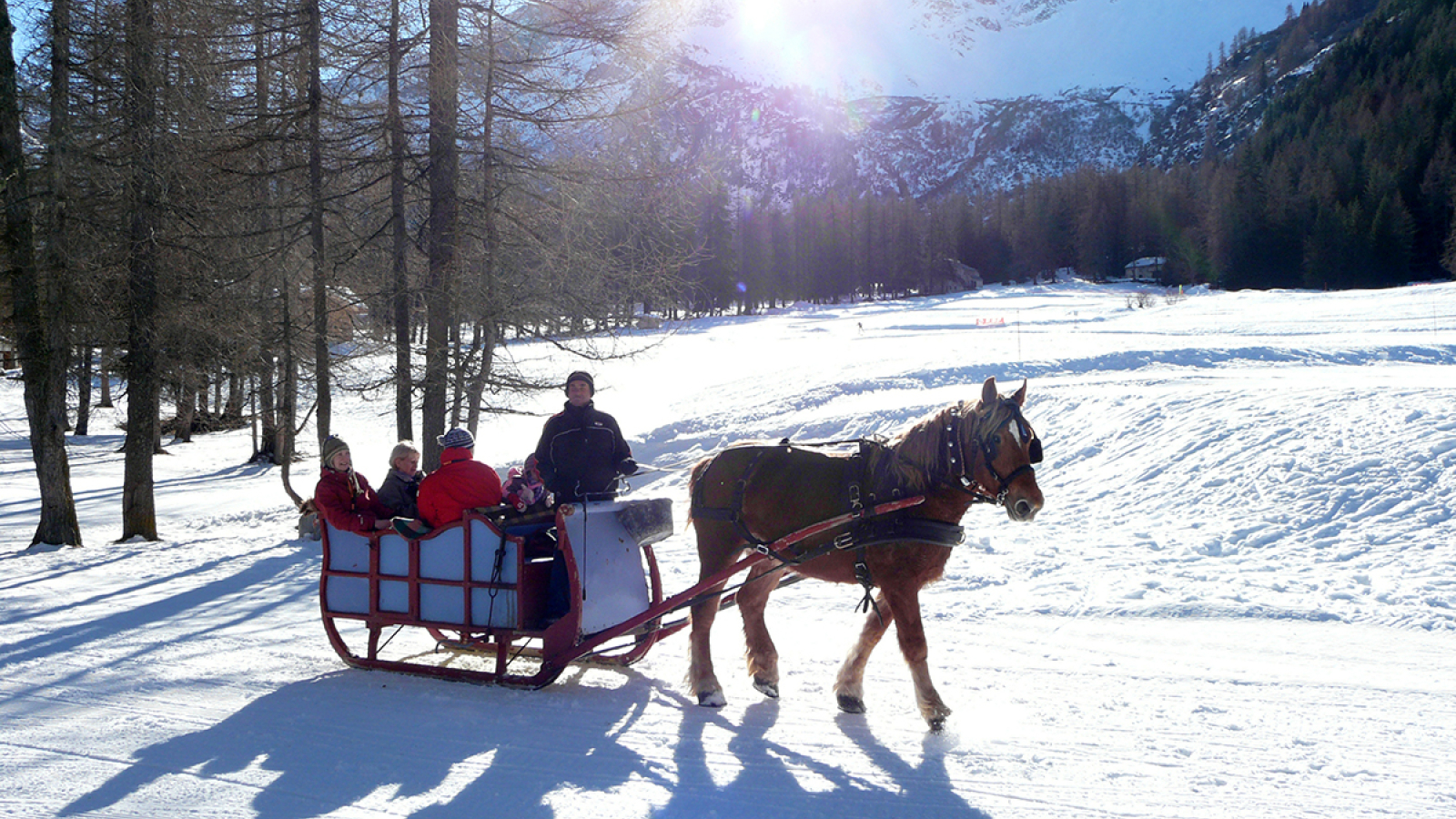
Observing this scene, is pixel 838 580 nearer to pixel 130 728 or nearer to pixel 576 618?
pixel 576 618

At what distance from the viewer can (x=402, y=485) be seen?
656cm

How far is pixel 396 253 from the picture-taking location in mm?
10898

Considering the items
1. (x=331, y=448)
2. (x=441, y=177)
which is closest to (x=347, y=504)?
(x=331, y=448)

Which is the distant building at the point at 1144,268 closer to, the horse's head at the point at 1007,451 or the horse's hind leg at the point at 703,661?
the horse's head at the point at 1007,451

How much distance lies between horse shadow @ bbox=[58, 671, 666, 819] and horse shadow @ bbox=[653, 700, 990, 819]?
0.36m

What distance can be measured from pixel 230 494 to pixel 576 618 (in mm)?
15793

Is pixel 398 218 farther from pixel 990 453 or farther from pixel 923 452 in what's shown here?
pixel 990 453

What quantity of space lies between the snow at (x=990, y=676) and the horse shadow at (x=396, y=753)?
2 centimetres

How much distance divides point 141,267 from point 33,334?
1488 mm

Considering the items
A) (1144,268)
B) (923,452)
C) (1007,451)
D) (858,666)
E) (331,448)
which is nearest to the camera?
(1007,451)

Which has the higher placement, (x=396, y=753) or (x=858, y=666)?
(x=858, y=666)

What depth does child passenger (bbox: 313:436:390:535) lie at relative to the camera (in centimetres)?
607

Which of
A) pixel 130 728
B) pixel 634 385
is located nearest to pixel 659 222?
pixel 130 728

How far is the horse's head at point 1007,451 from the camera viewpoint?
15.4ft
